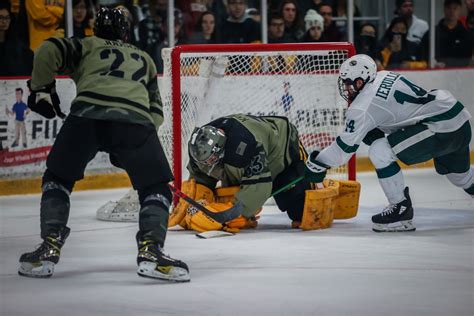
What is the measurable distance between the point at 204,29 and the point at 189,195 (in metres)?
3.24

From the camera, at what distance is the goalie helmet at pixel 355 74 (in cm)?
651

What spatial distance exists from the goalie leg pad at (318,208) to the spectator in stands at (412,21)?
166 inches

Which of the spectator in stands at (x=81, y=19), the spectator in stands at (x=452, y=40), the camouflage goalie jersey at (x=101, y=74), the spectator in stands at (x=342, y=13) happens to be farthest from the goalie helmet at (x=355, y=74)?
the spectator in stands at (x=452, y=40)

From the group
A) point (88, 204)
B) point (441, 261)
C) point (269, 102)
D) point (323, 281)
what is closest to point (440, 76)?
point (269, 102)

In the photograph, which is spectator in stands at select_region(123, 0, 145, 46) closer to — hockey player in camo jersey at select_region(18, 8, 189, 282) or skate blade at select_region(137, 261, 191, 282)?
hockey player in camo jersey at select_region(18, 8, 189, 282)

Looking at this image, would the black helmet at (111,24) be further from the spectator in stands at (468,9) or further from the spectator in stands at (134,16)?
the spectator in stands at (468,9)

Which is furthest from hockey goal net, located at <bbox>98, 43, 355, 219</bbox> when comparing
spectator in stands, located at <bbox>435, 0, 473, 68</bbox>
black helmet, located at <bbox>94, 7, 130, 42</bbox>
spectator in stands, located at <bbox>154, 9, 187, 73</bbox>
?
spectator in stands, located at <bbox>435, 0, 473, 68</bbox>

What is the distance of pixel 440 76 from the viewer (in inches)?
404

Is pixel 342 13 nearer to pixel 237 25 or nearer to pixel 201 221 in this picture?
pixel 237 25

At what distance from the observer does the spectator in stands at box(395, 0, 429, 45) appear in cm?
1059

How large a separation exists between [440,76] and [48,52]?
230 inches

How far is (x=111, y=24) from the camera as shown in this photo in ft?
17.1

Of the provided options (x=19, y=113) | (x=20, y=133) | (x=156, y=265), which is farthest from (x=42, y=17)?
(x=156, y=265)

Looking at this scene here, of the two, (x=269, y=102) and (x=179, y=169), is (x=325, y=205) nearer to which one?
(x=179, y=169)
